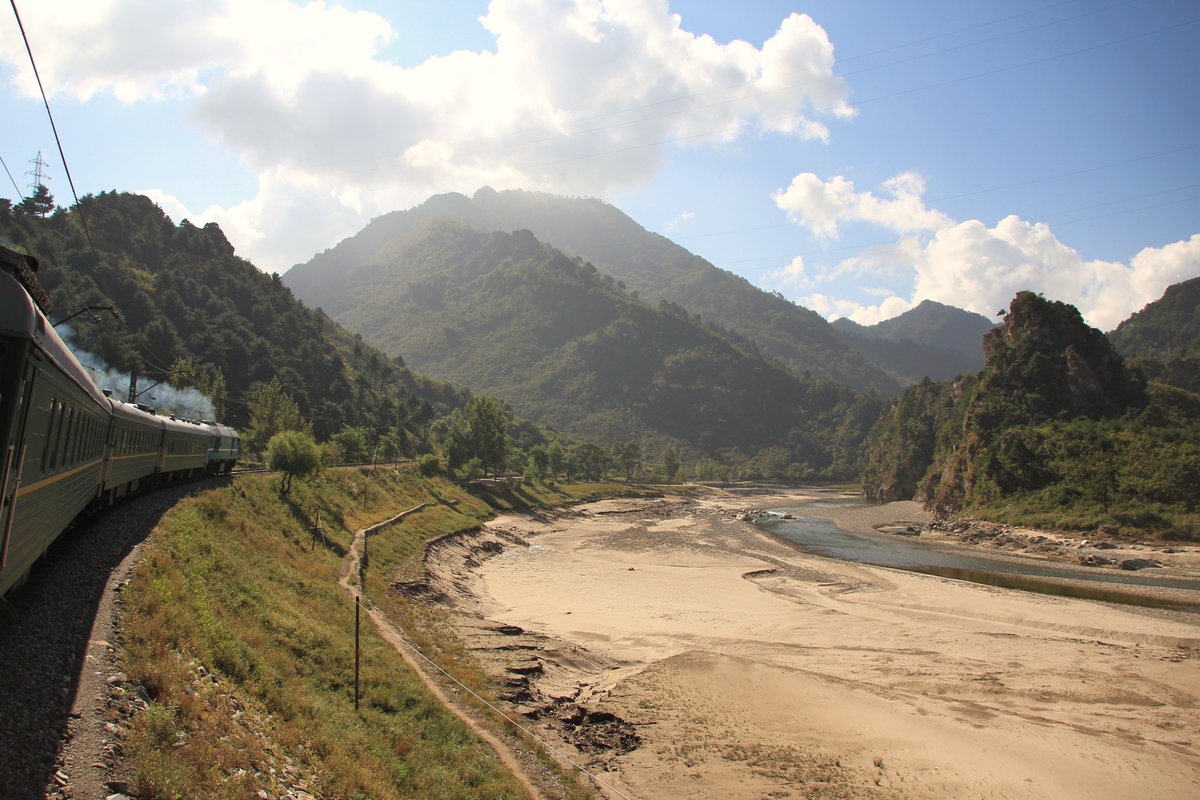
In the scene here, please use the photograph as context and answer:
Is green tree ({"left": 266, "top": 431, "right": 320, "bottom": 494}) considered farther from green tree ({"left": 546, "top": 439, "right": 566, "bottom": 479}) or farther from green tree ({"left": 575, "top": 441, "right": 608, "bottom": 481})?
green tree ({"left": 575, "top": 441, "right": 608, "bottom": 481})

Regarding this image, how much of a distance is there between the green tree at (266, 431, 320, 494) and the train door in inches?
1368

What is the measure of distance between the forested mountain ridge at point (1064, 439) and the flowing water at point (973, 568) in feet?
62.6

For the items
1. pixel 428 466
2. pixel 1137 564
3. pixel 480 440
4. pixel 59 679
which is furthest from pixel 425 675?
pixel 480 440

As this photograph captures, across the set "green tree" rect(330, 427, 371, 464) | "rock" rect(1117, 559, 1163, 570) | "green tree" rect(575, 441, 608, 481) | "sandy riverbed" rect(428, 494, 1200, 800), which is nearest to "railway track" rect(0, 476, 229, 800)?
"sandy riverbed" rect(428, 494, 1200, 800)

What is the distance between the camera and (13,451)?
9102mm

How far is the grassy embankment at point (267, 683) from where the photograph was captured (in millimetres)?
10023

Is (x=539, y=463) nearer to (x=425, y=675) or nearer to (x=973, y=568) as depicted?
(x=973, y=568)

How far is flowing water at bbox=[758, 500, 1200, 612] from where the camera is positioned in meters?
46.7

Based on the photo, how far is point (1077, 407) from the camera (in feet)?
323

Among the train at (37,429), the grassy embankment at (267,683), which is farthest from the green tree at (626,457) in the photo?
the train at (37,429)

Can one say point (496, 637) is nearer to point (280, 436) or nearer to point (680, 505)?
point (280, 436)

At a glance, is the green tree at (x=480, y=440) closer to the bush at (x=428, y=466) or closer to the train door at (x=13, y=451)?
the bush at (x=428, y=466)

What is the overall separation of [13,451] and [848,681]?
27.7 metres

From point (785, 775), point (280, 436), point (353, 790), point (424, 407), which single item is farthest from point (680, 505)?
point (353, 790)
